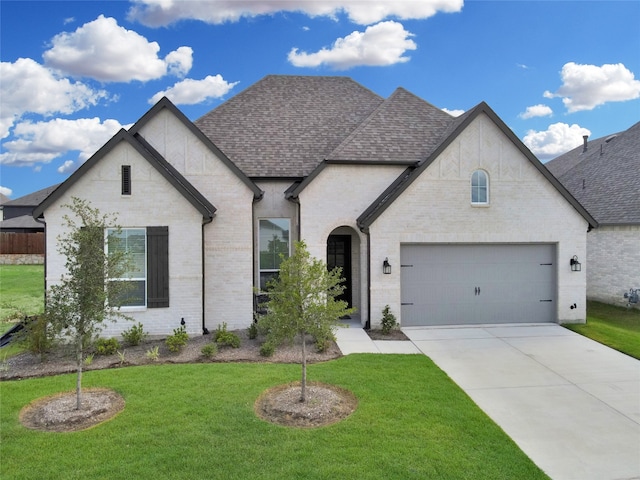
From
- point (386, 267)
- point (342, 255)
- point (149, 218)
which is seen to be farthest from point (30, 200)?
point (386, 267)

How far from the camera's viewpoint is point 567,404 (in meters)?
7.91

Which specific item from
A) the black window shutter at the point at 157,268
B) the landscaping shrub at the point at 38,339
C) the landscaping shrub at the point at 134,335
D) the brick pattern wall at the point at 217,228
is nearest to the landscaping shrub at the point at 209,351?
the landscaping shrub at the point at 134,335

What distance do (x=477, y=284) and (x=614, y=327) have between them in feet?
14.5

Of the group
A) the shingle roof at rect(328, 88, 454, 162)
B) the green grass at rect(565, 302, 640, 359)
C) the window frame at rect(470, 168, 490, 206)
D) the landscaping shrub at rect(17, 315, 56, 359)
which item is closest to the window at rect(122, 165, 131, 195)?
the landscaping shrub at rect(17, 315, 56, 359)

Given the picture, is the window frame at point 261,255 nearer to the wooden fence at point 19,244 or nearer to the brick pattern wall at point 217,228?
the brick pattern wall at point 217,228

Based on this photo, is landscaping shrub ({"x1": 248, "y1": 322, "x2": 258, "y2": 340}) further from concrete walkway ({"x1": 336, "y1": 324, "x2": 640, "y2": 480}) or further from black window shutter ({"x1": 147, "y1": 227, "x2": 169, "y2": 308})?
black window shutter ({"x1": 147, "y1": 227, "x2": 169, "y2": 308})

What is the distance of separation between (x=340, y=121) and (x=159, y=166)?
750cm

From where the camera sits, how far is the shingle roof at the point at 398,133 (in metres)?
14.0

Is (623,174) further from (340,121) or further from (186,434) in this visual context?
(186,434)

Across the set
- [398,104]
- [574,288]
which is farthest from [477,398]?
[398,104]

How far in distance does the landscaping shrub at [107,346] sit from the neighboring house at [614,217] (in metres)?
16.6

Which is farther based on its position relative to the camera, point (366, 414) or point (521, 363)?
point (521, 363)

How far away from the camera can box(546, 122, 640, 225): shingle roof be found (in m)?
17.3

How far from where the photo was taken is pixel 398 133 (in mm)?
14906
